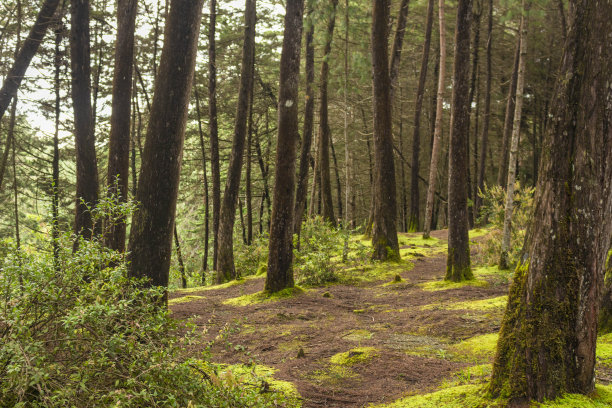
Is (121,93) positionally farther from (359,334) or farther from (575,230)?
(575,230)

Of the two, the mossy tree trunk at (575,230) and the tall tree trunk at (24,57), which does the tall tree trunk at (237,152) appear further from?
the mossy tree trunk at (575,230)

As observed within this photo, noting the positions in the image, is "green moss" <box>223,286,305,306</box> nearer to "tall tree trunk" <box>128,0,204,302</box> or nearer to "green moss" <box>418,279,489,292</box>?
"green moss" <box>418,279,489,292</box>

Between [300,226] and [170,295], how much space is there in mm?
5127

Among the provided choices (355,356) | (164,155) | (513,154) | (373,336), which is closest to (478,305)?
(373,336)

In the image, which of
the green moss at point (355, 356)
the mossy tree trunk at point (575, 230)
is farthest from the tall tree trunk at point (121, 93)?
the mossy tree trunk at point (575, 230)

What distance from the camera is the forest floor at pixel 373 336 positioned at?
455cm

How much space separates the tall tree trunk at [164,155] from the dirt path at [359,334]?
120cm

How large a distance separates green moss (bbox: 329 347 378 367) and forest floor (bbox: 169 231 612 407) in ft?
0.04

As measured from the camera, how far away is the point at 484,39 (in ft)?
83.1

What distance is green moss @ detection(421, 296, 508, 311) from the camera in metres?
7.45

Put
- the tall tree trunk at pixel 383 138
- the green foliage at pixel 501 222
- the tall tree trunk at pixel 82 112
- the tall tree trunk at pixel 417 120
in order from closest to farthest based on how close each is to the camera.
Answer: the tall tree trunk at pixel 82 112 < the green foliage at pixel 501 222 < the tall tree trunk at pixel 383 138 < the tall tree trunk at pixel 417 120

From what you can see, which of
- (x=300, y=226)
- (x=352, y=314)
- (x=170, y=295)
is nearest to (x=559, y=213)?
(x=352, y=314)

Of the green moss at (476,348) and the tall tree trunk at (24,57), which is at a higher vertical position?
the tall tree trunk at (24,57)

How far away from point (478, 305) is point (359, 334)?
90.7 inches
